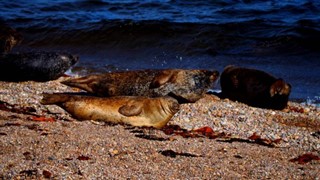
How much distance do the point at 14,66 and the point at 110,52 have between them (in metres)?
4.98

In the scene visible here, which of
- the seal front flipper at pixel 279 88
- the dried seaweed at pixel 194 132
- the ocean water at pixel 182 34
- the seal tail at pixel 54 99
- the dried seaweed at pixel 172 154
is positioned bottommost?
the ocean water at pixel 182 34

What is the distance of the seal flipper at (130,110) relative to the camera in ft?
18.8

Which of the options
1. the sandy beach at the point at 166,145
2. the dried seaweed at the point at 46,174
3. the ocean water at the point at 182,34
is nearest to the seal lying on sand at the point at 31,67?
the sandy beach at the point at 166,145

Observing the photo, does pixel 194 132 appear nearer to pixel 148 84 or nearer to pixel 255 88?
pixel 148 84

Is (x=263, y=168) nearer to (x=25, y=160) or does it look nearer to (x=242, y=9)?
(x=25, y=160)

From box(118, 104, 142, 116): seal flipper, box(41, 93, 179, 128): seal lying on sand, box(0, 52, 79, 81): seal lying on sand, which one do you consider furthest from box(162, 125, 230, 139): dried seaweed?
box(0, 52, 79, 81): seal lying on sand

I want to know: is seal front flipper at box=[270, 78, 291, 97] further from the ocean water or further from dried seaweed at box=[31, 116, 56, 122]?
dried seaweed at box=[31, 116, 56, 122]

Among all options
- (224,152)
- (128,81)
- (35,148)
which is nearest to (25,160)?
(35,148)

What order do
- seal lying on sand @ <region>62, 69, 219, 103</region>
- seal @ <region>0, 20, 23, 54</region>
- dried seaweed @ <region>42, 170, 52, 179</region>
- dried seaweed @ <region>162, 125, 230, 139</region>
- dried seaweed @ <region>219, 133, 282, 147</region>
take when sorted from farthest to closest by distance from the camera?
seal @ <region>0, 20, 23, 54</region> → seal lying on sand @ <region>62, 69, 219, 103</region> → dried seaweed @ <region>162, 125, 230, 139</region> → dried seaweed @ <region>219, 133, 282, 147</region> → dried seaweed @ <region>42, 170, 52, 179</region>

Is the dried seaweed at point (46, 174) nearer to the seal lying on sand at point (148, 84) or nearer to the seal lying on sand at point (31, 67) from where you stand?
the seal lying on sand at point (148, 84)

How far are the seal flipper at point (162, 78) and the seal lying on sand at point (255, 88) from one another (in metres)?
1.17

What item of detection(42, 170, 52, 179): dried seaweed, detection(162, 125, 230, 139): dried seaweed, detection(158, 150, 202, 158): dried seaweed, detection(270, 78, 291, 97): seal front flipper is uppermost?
detection(42, 170, 52, 179): dried seaweed

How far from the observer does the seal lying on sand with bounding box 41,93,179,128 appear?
5.76m

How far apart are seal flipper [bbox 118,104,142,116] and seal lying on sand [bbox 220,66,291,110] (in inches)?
88.8
